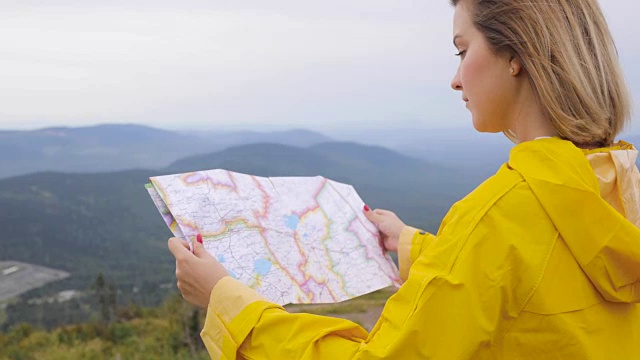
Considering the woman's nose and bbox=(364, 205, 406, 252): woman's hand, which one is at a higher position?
the woman's nose

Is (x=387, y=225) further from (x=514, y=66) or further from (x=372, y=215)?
(x=514, y=66)

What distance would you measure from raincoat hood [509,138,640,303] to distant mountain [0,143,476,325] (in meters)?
11.4

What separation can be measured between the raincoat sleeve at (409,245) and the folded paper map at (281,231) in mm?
77

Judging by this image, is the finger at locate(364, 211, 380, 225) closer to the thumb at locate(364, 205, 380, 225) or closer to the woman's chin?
the thumb at locate(364, 205, 380, 225)

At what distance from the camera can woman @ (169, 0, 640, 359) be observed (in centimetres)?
127

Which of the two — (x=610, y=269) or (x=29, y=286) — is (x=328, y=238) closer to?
(x=610, y=269)

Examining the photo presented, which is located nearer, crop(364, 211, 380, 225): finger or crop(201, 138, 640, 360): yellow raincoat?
crop(201, 138, 640, 360): yellow raincoat

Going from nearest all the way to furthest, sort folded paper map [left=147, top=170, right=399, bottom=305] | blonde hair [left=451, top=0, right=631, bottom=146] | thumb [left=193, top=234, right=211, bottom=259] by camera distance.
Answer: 1. blonde hair [left=451, top=0, right=631, bottom=146]
2. thumb [left=193, top=234, right=211, bottom=259]
3. folded paper map [left=147, top=170, right=399, bottom=305]

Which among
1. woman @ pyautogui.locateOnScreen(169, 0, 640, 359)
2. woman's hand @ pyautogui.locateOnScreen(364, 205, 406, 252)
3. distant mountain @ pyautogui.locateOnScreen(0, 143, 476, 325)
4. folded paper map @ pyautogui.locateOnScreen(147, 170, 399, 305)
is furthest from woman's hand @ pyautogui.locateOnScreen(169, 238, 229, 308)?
distant mountain @ pyautogui.locateOnScreen(0, 143, 476, 325)

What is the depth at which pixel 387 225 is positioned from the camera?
103 inches

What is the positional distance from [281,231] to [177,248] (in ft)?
1.77

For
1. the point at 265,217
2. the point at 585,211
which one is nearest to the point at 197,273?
the point at 265,217

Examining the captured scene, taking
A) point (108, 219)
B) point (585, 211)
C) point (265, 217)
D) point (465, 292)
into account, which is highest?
point (585, 211)

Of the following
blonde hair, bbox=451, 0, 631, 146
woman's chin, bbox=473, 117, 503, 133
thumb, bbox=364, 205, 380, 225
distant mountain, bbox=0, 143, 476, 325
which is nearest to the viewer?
blonde hair, bbox=451, 0, 631, 146
